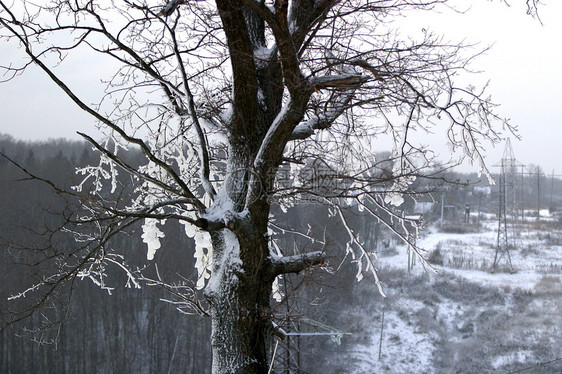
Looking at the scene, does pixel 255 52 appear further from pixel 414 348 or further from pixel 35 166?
pixel 35 166

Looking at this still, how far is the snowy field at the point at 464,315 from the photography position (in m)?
21.8

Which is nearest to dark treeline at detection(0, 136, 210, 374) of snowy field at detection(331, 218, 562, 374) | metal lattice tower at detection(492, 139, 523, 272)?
snowy field at detection(331, 218, 562, 374)

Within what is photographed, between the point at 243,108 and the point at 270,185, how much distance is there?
0.68m

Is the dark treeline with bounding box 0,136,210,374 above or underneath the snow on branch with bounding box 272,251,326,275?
underneath

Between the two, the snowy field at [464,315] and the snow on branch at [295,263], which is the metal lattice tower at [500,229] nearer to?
the snowy field at [464,315]

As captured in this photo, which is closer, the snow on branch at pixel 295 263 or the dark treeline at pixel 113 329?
the snow on branch at pixel 295 263

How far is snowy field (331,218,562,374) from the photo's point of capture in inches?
860

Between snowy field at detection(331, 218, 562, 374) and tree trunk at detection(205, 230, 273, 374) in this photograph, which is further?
snowy field at detection(331, 218, 562, 374)

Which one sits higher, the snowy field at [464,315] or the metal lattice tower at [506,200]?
the metal lattice tower at [506,200]

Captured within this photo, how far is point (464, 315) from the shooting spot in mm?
26453

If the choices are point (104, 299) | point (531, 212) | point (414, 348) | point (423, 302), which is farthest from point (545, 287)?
point (104, 299)

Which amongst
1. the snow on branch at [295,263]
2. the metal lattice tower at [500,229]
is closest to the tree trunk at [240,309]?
the snow on branch at [295,263]

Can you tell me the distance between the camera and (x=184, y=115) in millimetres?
4523

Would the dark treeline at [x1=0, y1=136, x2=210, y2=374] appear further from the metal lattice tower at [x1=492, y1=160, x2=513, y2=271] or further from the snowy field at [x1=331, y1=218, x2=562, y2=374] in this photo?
the metal lattice tower at [x1=492, y1=160, x2=513, y2=271]
